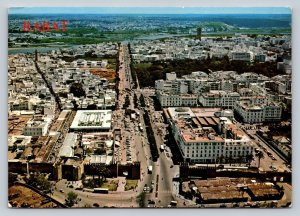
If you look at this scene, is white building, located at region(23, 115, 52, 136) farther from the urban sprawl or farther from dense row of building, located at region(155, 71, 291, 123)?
dense row of building, located at region(155, 71, 291, 123)

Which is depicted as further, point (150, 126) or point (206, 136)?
point (150, 126)

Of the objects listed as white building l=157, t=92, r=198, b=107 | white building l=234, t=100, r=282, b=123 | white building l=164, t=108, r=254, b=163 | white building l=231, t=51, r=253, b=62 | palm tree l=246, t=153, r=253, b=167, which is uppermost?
white building l=231, t=51, r=253, b=62

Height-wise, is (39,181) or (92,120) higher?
(92,120)

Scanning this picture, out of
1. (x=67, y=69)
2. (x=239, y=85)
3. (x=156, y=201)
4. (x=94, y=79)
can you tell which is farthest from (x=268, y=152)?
(x=67, y=69)

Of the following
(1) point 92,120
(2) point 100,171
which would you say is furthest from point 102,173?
(1) point 92,120

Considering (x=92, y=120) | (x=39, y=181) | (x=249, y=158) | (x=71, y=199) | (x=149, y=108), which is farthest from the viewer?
(x=149, y=108)

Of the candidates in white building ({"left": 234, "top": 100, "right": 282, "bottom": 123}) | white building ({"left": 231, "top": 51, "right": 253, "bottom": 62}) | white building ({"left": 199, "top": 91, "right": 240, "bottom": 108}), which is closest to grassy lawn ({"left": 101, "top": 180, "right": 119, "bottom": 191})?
white building ({"left": 199, "top": 91, "right": 240, "bottom": 108})

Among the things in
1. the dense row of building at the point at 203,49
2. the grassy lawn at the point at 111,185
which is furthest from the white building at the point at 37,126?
the dense row of building at the point at 203,49

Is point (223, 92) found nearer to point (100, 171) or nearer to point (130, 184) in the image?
point (130, 184)

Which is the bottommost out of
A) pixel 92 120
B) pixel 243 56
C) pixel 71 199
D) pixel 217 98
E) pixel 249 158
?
pixel 71 199
